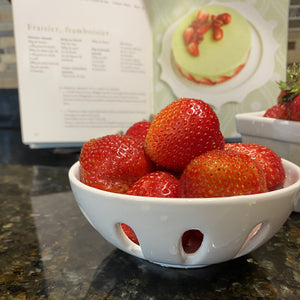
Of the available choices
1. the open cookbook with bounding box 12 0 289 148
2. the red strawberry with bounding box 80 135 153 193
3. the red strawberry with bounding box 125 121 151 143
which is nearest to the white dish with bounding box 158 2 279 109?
the open cookbook with bounding box 12 0 289 148

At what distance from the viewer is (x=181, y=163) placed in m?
0.40

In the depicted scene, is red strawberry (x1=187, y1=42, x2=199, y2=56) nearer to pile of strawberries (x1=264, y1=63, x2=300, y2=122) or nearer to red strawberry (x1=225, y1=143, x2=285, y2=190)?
pile of strawberries (x1=264, y1=63, x2=300, y2=122)

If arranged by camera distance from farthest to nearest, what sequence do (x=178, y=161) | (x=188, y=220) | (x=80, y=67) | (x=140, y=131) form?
(x=80, y=67) → (x=140, y=131) → (x=178, y=161) → (x=188, y=220)

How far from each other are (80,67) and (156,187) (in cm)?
71

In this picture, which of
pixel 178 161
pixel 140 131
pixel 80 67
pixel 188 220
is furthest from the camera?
pixel 80 67

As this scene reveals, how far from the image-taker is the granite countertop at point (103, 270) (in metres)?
0.35

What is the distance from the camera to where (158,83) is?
1.05 metres

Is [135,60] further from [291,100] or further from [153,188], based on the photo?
[153,188]

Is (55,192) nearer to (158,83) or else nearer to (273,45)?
(158,83)

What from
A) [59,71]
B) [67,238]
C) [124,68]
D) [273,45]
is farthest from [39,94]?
[273,45]

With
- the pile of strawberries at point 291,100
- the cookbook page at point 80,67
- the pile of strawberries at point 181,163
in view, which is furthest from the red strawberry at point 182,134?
the cookbook page at point 80,67

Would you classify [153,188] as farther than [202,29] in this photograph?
No

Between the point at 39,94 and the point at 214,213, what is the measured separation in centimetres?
77

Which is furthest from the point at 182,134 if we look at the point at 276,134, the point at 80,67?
the point at 80,67
